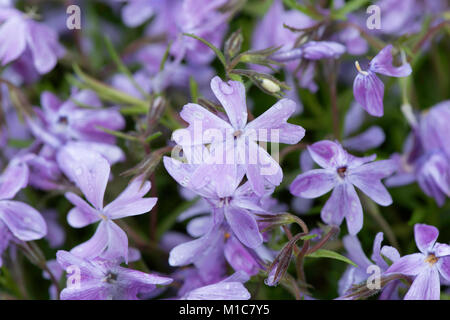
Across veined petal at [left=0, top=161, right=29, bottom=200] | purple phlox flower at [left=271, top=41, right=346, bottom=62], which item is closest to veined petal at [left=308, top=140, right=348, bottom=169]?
purple phlox flower at [left=271, top=41, right=346, bottom=62]


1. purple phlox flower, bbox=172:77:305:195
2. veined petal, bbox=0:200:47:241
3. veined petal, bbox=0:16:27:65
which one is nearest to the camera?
purple phlox flower, bbox=172:77:305:195

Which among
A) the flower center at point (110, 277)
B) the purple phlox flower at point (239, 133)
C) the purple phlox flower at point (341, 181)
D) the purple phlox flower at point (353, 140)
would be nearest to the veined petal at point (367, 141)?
the purple phlox flower at point (353, 140)

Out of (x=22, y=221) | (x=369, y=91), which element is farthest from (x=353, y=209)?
(x=22, y=221)

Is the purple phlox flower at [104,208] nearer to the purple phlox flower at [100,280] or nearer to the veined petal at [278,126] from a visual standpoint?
the purple phlox flower at [100,280]

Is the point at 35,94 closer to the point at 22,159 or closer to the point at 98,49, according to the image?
the point at 98,49

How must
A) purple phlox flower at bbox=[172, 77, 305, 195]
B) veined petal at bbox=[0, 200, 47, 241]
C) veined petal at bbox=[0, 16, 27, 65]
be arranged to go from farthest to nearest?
veined petal at bbox=[0, 16, 27, 65], veined petal at bbox=[0, 200, 47, 241], purple phlox flower at bbox=[172, 77, 305, 195]

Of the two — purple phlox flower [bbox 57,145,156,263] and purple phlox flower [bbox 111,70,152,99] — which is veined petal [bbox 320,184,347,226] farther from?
purple phlox flower [bbox 111,70,152,99]

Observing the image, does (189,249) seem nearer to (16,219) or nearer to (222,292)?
(222,292)
